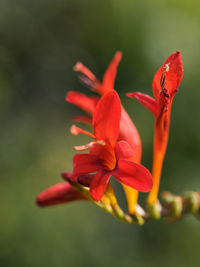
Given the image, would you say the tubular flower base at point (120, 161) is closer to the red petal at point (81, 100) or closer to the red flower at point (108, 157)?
the red flower at point (108, 157)

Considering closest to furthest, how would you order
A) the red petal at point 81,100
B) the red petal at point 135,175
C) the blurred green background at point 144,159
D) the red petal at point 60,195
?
1. the red petal at point 135,175
2. the red petal at point 60,195
3. the red petal at point 81,100
4. the blurred green background at point 144,159

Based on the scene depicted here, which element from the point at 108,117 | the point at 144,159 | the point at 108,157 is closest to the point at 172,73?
the point at 108,117

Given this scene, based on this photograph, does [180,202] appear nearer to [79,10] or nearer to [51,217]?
[51,217]

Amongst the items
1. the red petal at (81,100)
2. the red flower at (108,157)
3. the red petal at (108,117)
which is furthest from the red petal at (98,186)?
the red petal at (81,100)

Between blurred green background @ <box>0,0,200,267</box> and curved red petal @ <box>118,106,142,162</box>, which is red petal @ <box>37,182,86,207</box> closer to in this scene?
curved red petal @ <box>118,106,142,162</box>

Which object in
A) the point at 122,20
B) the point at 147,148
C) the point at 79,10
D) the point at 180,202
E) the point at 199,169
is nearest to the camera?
the point at 180,202

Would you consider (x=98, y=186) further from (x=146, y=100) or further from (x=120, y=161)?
(x=146, y=100)

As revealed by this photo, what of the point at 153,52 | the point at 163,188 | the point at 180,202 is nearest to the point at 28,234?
the point at 163,188
